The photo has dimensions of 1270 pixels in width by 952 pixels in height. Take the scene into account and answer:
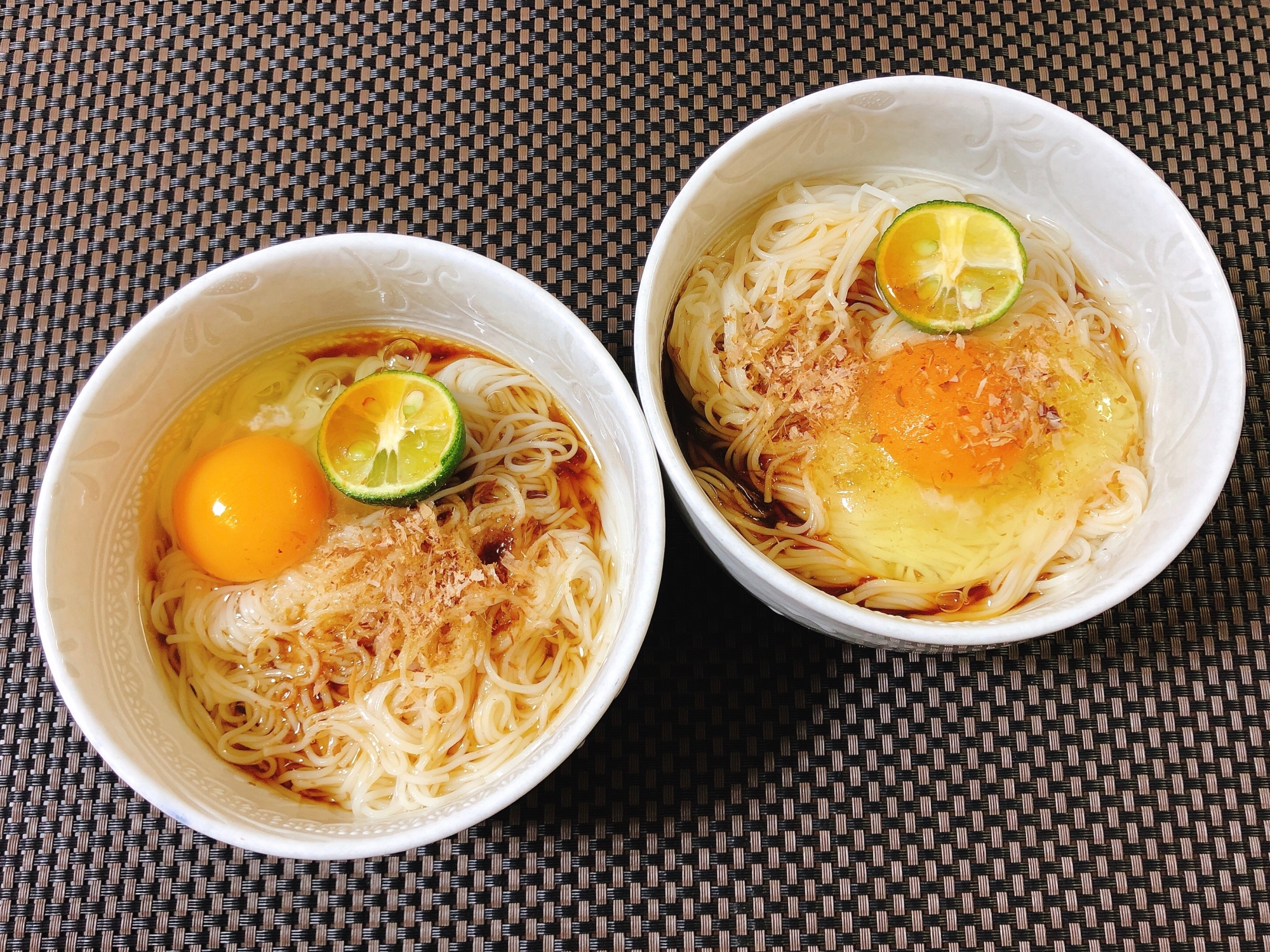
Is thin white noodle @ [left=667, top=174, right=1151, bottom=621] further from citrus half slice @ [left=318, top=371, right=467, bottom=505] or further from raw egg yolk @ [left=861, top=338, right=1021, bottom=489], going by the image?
citrus half slice @ [left=318, top=371, right=467, bottom=505]

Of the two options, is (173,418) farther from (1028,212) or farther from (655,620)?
(1028,212)

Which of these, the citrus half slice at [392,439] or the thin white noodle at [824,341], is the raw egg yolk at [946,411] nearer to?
the thin white noodle at [824,341]

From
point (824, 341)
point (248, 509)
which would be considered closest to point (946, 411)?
point (824, 341)

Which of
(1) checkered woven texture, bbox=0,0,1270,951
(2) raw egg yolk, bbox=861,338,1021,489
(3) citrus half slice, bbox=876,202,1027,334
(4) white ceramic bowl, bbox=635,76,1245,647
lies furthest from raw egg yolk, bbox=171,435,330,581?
(3) citrus half slice, bbox=876,202,1027,334

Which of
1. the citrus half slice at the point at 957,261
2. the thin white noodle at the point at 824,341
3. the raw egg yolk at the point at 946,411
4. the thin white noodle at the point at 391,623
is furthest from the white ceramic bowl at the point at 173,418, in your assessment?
the citrus half slice at the point at 957,261

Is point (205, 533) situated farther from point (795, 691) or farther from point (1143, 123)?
point (1143, 123)
